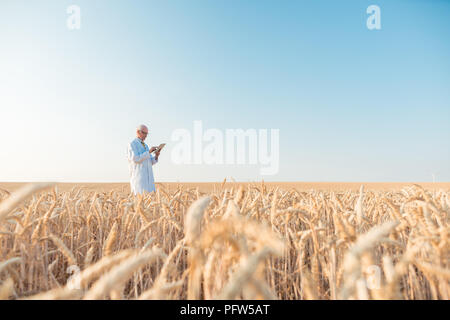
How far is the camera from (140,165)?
230 inches

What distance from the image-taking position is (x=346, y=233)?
1.11 metres

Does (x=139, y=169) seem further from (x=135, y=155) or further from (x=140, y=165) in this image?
(x=135, y=155)

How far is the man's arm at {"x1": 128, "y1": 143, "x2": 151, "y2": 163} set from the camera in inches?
216

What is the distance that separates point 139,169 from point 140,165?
0.09m

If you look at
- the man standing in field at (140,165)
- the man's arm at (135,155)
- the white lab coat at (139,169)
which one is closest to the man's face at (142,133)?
the man standing in field at (140,165)

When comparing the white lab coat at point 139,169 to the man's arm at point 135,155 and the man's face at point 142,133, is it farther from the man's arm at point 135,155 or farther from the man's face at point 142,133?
the man's face at point 142,133

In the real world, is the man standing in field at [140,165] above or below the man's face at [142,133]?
below

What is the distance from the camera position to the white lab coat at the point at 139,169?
569 centimetres

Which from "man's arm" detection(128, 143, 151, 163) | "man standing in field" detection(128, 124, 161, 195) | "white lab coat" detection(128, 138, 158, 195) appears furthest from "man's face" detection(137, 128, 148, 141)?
"man's arm" detection(128, 143, 151, 163)

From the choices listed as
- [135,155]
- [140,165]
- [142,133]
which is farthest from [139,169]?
[142,133]

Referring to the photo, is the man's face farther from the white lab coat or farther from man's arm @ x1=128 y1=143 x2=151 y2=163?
man's arm @ x1=128 y1=143 x2=151 y2=163

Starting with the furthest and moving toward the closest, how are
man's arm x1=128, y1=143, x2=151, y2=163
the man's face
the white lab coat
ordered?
the man's face, the white lab coat, man's arm x1=128, y1=143, x2=151, y2=163
